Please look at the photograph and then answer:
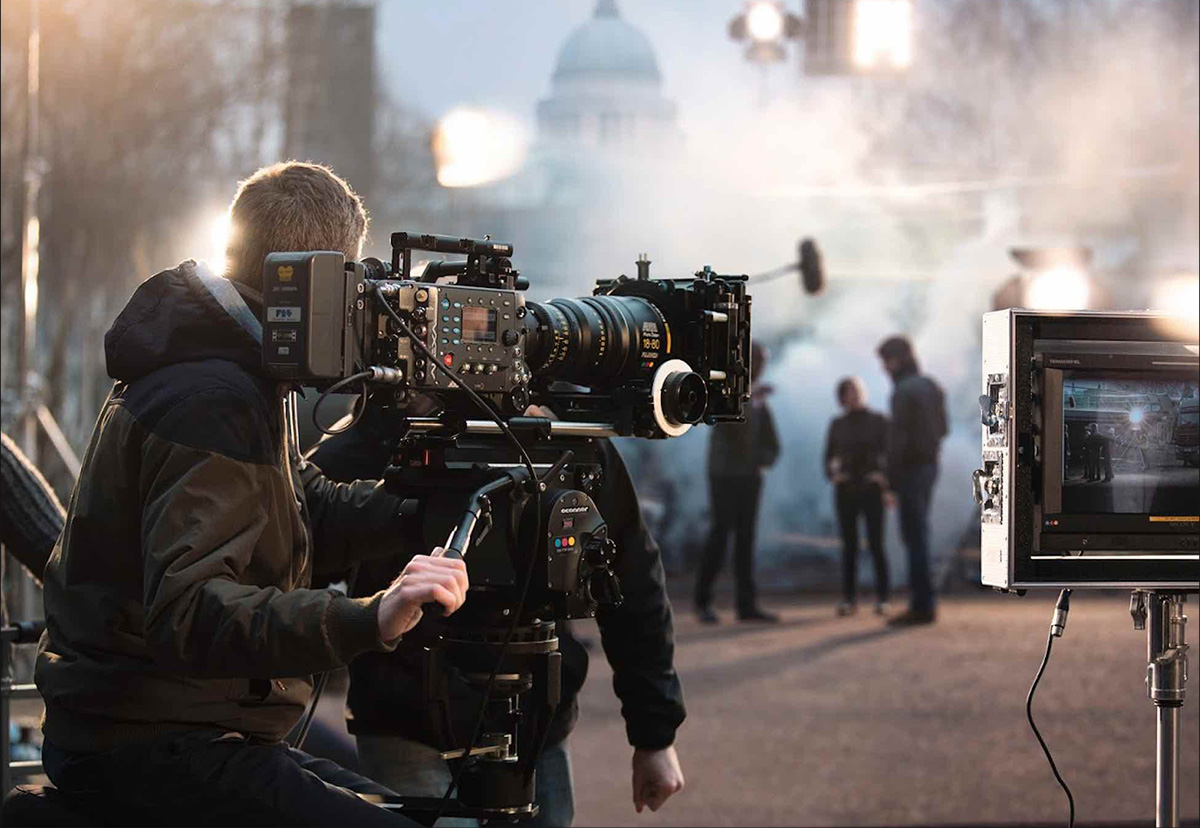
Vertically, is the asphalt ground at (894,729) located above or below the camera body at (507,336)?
below

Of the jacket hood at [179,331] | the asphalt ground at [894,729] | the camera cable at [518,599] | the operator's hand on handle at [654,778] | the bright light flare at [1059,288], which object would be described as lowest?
the asphalt ground at [894,729]

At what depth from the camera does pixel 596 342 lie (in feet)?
9.06

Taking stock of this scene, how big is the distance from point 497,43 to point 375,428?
8814 millimetres

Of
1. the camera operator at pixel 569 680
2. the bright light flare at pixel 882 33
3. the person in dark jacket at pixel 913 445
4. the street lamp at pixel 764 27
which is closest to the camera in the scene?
the camera operator at pixel 569 680

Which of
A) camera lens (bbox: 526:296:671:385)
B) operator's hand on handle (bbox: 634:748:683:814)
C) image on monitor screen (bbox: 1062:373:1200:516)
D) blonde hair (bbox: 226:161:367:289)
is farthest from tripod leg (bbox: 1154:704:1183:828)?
blonde hair (bbox: 226:161:367:289)

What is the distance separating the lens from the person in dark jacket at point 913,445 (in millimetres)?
9734

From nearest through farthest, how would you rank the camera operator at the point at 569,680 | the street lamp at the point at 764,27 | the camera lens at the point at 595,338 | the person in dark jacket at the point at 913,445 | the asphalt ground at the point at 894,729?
the camera lens at the point at 595,338 → the camera operator at the point at 569,680 → the asphalt ground at the point at 894,729 → the person in dark jacket at the point at 913,445 → the street lamp at the point at 764,27

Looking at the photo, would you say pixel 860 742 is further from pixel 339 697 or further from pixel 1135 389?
pixel 1135 389

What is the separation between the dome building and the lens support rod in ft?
28.6

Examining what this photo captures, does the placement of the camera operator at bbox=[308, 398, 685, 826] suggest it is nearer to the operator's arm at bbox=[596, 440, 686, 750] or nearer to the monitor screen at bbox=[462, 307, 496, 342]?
the operator's arm at bbox=[596, 440, 686, 750]

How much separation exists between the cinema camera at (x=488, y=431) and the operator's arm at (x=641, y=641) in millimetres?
448

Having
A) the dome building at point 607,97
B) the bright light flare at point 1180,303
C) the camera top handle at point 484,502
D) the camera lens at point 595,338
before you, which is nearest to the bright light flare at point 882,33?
the dome building at point 607,97

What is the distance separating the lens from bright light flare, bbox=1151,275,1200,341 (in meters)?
2.87

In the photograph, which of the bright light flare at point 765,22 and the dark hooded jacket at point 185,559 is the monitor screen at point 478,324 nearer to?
the dark hooded jacket at point 185,559
